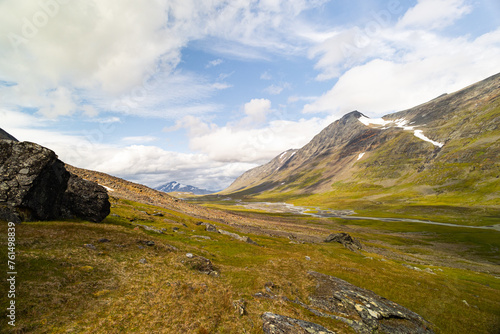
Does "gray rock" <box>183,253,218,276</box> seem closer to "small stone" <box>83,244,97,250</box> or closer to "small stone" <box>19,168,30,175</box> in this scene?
"small stone" <box>83,244,97,250</box>

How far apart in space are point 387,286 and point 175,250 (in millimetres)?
32321

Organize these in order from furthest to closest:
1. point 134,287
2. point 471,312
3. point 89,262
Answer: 1. point 471,312
2. point 89,262
3. point 134,287

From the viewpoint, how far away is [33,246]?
20.0 m

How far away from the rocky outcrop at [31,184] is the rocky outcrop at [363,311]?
3450 cm

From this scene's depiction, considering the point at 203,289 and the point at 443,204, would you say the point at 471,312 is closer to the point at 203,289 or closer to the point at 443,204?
the point at 203,289

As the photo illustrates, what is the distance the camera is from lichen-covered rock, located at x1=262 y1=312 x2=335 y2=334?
15.7 meters

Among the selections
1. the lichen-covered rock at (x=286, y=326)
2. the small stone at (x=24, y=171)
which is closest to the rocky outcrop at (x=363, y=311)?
the lichen-covered rock at (x=286, y=326)

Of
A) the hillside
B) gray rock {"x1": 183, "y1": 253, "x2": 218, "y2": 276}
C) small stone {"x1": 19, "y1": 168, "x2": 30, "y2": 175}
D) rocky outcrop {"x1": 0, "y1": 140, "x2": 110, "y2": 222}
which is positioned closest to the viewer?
the hillside

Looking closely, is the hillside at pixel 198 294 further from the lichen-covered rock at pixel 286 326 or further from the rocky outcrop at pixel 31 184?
the rocky outcrop at pixel 31 184

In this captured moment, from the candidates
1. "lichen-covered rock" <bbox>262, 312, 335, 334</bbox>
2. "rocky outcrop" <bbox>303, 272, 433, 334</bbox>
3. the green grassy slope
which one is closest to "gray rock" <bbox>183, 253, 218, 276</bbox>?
the green grassy slope

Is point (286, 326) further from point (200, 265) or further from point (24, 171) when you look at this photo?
point (24, 171)

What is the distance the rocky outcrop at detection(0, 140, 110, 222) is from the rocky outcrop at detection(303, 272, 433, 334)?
34.5 metres

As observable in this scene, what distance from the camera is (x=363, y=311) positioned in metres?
21.4

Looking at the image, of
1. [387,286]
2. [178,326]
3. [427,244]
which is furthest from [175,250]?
[427,244]
